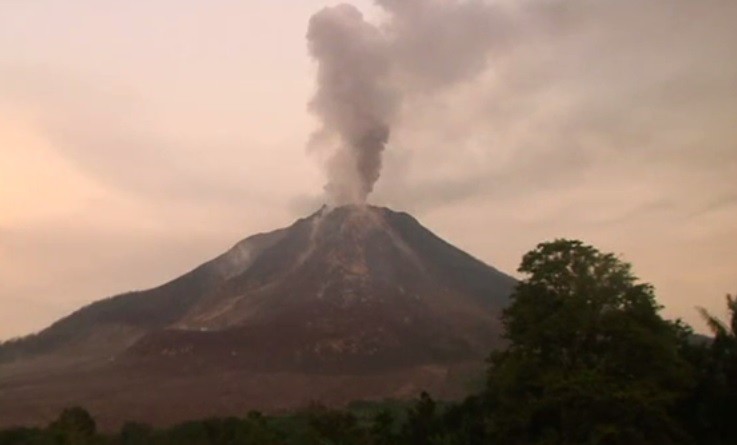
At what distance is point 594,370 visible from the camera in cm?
2967

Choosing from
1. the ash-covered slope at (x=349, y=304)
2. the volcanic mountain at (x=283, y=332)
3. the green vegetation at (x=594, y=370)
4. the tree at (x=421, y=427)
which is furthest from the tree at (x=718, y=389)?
the ash-covered slope at (x=349, y=304)

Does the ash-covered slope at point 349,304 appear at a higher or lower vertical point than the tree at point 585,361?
higher

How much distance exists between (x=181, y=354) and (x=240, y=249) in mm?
49512

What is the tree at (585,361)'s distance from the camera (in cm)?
2941

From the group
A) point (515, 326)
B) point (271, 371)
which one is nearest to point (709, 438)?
point (515, 326)

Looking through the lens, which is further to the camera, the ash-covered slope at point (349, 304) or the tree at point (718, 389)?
the ash-covered slope at point (349, 304)

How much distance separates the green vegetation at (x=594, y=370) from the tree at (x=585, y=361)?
0.11 ft

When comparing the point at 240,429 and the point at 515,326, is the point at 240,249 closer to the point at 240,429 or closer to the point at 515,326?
the point at 240,429

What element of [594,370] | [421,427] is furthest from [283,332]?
[594,370]

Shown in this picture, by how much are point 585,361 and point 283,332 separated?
7746 cm

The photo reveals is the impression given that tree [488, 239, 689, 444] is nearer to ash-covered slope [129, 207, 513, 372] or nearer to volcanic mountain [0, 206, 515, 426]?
volcanic mountain [0, 206, 515, 426]

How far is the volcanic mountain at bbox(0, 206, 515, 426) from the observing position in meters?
90.2

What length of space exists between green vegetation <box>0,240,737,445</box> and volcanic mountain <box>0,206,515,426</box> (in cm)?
5361

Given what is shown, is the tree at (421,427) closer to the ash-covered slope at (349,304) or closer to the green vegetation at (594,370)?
the green vegetation at (594,370)
